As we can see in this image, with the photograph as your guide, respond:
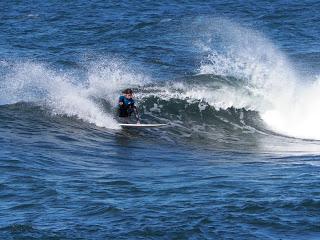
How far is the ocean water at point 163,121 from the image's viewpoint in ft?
53.5

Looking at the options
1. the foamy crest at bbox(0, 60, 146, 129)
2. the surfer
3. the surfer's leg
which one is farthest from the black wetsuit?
the foamy crest at bbox(0, 60, 146, 129)

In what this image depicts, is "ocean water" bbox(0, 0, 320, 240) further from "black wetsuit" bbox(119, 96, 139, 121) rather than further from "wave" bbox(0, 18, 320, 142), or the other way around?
"black wetsuit" bbox(119, 96, 139, 121)

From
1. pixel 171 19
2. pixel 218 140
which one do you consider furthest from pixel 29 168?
pixel 171 19

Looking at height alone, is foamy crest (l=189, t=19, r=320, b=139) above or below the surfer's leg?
above

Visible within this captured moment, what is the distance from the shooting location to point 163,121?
90.4 ft

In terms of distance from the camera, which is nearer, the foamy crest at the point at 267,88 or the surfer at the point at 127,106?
the surfer at the point at 127,106

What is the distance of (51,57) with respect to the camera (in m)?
39.4

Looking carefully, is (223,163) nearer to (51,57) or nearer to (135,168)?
(135,168)

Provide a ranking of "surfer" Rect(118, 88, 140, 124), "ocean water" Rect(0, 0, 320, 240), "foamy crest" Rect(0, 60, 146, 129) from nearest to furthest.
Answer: "ocean water" Rect(0, 0, 320, 240) → "surfer" Rect(118, 88, 140, 124) → "foamy crest" Rect(0, 60, 146, 129)

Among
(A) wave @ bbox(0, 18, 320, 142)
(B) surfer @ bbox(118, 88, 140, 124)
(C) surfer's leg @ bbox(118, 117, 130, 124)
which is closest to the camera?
(B) surfer @ bbox(118, 88, 140, 124)

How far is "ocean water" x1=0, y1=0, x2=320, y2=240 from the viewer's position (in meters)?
16.3

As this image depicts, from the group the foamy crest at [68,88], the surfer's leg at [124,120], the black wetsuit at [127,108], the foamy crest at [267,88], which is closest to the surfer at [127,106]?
the black wetsuit at [127,108]

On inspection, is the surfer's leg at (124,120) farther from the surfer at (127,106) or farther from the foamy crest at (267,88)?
the foamy crest at (267,88)

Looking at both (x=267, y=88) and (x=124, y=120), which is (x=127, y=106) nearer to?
(x=124, y=120)
